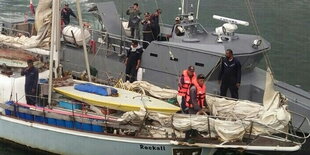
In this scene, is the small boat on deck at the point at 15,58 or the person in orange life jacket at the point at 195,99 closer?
the person in orange life jacket at the point at 195,99

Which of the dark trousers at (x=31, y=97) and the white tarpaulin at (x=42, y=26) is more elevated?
the white tarpaulin at (x=42, y=26)

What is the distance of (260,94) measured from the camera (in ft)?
43.4

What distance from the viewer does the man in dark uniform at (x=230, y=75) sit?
1251cm

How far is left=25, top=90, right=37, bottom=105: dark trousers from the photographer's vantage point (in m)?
13.0

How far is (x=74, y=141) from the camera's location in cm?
1230

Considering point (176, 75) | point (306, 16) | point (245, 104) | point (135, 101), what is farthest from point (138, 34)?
point (306, 16)

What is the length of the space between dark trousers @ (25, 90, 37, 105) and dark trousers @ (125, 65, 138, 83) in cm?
259

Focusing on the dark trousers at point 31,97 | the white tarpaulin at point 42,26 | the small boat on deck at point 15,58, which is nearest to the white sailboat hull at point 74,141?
the dark trousers at point 31,97

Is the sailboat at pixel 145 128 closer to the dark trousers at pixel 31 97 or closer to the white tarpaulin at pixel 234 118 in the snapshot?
the white tarpaulin at pixel 234 118

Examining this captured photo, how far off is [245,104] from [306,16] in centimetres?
2126

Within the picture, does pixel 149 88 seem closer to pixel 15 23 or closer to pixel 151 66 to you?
pixel 151 66

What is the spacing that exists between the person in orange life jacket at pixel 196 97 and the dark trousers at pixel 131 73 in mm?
2872

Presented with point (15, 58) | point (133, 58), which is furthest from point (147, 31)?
point (15, 58)

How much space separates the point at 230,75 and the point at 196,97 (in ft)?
5.11
